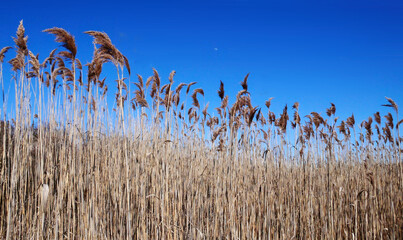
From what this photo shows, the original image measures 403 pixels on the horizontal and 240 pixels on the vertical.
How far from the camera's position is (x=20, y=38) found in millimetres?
2965

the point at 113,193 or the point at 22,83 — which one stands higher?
the point at 22,83

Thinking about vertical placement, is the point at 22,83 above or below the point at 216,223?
Result: above

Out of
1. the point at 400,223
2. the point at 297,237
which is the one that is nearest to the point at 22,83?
the point at 297,237

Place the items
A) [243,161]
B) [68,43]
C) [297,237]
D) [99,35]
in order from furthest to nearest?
[297,237]
[243,161]
[68,43]
[99,35]

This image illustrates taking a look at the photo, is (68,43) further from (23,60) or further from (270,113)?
(270,113)

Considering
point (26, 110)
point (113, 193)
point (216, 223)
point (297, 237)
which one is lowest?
point (297, 237)

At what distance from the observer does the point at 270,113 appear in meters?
3.48

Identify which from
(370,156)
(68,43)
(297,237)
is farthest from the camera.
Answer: (370,156)

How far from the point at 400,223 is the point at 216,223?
8.71 feet

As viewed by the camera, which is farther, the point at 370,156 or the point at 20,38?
the point at 370,156

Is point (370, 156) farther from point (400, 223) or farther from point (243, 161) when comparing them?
point (243, 161)

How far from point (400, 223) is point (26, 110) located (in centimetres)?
467

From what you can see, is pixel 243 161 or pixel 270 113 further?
pixel 270 113

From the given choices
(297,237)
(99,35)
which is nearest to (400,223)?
(297,237)
